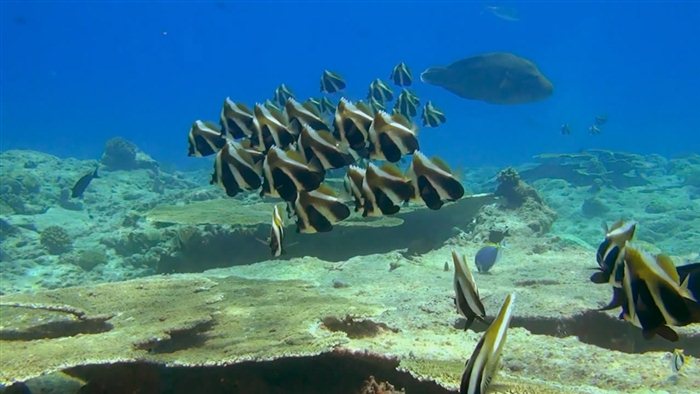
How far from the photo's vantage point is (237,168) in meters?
4.43

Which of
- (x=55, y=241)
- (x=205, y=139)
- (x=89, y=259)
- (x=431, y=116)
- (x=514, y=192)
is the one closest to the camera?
(x=205, y=139)

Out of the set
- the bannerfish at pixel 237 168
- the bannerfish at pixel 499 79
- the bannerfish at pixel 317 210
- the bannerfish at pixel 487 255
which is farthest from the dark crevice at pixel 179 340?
the bannerfish at pixel 499 79

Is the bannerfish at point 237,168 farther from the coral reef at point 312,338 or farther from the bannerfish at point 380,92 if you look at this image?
the bannerfish at point 380,92

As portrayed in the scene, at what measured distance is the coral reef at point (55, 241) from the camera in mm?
12320

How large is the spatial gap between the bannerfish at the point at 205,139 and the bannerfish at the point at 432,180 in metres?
2.53

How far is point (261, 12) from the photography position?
164625 mm

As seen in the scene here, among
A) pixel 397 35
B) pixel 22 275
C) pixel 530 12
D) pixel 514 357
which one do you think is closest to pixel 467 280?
pixel 514 357

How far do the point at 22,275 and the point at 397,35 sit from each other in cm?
16544

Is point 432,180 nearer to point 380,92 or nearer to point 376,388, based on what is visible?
point 376,388

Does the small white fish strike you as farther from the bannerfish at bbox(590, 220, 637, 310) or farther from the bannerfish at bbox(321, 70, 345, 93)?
the bannerfish at bbox(321, 70, 345, 93)

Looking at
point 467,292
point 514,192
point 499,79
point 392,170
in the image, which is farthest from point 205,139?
point 499,79

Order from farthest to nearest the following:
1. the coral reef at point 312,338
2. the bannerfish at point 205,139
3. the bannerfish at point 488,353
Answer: the bannerfish at point 205,139 → the coral reef at point 312,338 → the bannerfish at point 488,353

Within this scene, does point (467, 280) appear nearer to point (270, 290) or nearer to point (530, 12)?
point (270, 290)

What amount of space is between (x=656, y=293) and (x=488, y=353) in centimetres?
107
